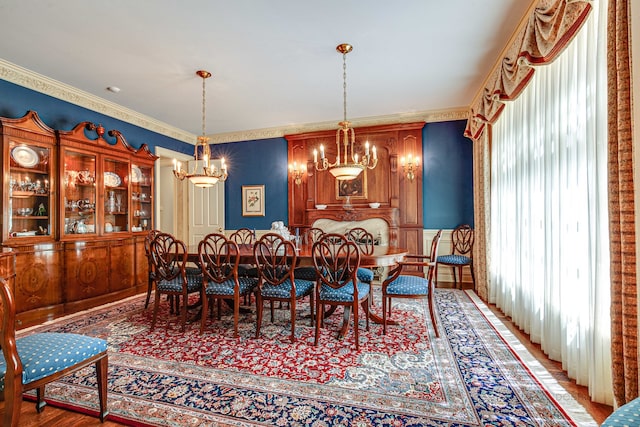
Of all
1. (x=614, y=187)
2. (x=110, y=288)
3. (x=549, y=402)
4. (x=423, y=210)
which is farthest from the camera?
Result: (x=423, y=210)

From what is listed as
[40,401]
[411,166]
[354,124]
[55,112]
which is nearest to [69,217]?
[55,112]

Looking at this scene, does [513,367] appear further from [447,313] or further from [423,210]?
[423,210]

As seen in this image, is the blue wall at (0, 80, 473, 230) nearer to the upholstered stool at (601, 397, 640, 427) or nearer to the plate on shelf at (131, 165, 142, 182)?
the plate on shelf at (131, 165, 142, 182)

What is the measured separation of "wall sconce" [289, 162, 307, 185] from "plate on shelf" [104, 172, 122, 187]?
2787mm

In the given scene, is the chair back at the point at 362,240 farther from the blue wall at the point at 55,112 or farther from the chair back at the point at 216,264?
the blue wall at the point at 55,112

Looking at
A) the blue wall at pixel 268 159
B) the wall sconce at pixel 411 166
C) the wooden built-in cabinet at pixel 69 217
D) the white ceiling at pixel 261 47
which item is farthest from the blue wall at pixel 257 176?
the wall sconce at pixel 411 166

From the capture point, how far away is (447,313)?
11.8ft

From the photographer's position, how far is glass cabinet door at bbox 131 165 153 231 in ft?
16.0

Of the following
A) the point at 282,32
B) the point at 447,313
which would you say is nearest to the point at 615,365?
the point at 447,313

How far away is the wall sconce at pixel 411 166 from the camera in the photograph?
17.0ft

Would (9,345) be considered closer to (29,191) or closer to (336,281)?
(336,281)

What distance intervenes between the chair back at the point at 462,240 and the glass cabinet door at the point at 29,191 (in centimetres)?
568

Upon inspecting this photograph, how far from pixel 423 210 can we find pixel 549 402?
370 centimetres

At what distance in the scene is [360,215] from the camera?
18.2 feet
